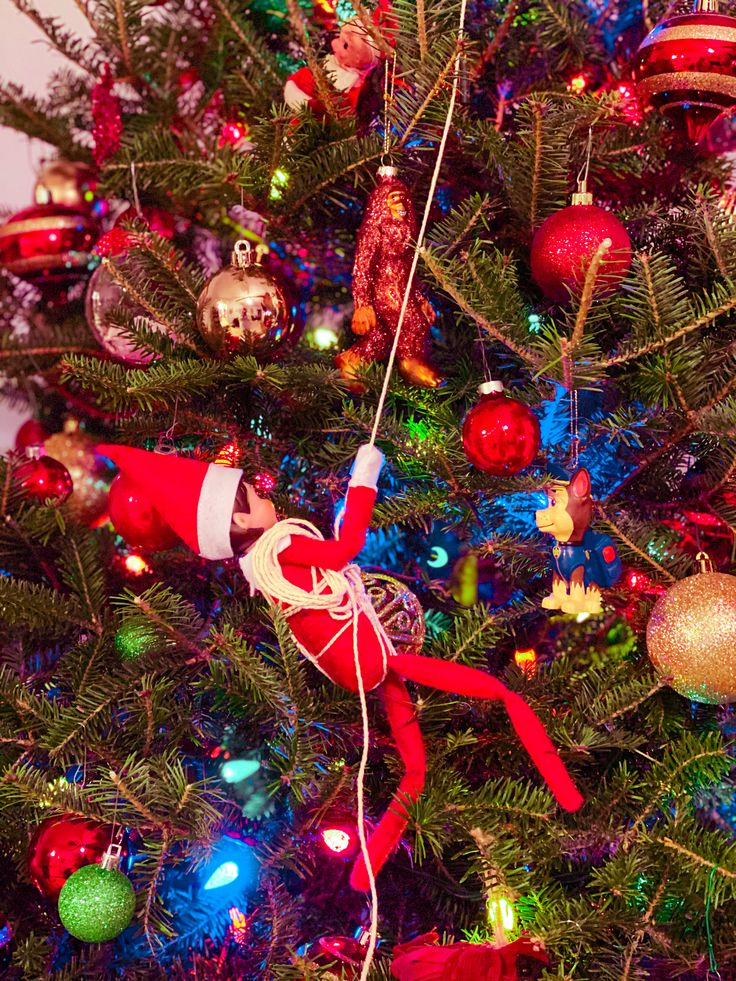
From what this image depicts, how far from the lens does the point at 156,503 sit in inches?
28.6

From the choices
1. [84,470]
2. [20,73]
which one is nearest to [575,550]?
[84,470]

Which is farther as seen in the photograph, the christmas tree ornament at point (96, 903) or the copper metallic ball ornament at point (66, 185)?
the copper metallic ball ornament at point (66, 185)

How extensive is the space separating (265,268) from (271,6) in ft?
1.14

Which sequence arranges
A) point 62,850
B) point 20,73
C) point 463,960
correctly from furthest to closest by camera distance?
point 20,73, point 62,850, point 463,960

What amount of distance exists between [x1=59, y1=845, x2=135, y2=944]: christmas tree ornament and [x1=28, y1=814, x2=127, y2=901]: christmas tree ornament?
0.13ft

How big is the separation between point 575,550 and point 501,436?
99 millimetres

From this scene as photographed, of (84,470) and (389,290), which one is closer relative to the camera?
(389,290)

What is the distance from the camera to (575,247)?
73 centimetres

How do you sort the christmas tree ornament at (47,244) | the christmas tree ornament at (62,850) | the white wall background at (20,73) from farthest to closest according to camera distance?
the white wall background at (20,73) → the christmas tree ornament at (47,244) → the christmas tree ornament at (62,850)

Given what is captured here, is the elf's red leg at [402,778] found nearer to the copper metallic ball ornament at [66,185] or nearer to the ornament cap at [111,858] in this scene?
the ornament cap at [111,858]

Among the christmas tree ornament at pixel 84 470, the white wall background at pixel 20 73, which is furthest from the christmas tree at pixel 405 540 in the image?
the white wall background at pixel 20 73

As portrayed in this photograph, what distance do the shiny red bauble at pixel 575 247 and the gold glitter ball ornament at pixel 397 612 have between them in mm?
260

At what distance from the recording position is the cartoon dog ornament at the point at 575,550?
696 millimetres

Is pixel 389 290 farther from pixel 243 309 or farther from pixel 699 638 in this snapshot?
pixel 699 638
